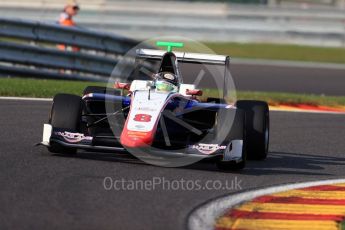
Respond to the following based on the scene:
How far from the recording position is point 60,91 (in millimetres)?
14289

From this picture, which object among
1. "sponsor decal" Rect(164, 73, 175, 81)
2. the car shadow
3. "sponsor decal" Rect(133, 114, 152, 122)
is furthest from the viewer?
"sponsor decal" Rect(164, 73, 175, 81)

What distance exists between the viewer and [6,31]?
666 inches

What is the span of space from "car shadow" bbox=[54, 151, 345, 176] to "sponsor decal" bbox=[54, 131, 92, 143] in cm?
29

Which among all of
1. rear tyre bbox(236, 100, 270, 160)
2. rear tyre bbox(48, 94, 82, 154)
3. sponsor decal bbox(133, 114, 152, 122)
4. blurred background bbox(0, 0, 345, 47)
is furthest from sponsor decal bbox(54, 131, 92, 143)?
blurred background bbox(0, 0, 345, 47)

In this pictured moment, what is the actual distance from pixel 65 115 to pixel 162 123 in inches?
35.8

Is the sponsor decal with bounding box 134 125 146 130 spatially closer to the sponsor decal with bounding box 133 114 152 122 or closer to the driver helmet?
the sponsor decal with bounding box 133 114 152 122

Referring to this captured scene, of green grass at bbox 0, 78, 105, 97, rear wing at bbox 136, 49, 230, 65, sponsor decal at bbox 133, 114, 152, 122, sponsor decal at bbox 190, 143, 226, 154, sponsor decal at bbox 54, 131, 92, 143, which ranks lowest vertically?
green grass at bbox 0, 78, 105, 97

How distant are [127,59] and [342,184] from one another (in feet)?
36.7

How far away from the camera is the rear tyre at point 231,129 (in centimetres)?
845

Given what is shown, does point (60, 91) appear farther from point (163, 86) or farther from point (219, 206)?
point (219, 206)

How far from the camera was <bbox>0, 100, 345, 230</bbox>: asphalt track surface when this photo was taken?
605 cm

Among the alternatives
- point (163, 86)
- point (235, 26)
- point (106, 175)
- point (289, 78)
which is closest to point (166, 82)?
point (163, 86)

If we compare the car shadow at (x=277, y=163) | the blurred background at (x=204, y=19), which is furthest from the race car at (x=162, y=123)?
the blurred background at (x=204, y=19)

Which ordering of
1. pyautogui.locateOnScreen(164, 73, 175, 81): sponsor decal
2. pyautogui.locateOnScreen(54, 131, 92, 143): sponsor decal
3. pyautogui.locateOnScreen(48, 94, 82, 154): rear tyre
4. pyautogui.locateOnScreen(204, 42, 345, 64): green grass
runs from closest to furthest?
pyautogui.locateOnScreen(54, 131, 92, 143): sponsor decal < pyautogui.locateOnScreen(48, 94, 82, 154): rear tyre < pyautogui.locateOnScreen(164, 73, 175, 81): sponsor decal < pyautogui.locateOnScreen(204, 42, 345, 64): green grass
